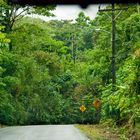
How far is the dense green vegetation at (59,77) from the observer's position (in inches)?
962

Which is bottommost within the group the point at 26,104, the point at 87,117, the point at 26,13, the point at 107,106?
the point at 87,117

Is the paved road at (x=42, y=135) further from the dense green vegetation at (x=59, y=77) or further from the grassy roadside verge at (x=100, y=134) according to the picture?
the dense green vegetation at (x=59, y=77)

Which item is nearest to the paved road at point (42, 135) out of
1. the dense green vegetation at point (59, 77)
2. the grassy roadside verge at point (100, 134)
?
the grassy roadside verge at point (100, 134)

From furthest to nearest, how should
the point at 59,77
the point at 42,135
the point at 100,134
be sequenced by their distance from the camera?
the point at 59,77
the point at 100,134
the point at 42,135

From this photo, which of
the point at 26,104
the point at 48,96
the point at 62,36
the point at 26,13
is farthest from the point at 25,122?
the point at 62,36

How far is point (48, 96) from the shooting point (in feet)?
168

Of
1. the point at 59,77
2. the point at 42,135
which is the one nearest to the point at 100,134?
the point at 42,135

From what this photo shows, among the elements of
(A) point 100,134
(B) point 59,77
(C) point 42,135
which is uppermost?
(C) point 42,135

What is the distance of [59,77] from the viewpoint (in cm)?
5878

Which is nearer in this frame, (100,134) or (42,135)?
(42,135)

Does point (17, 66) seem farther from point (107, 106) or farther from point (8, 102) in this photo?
→ point (107, 106)

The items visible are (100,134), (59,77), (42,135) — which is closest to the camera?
(42,135)

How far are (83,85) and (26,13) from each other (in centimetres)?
1878

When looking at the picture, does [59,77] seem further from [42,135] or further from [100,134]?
[42,135]
